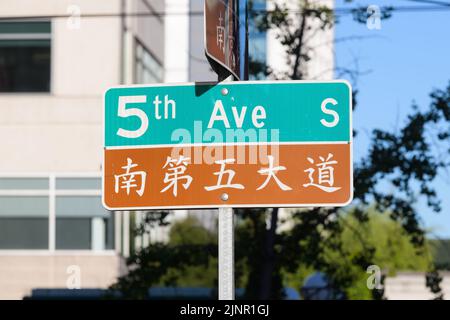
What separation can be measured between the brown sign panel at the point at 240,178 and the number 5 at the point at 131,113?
0.14 m

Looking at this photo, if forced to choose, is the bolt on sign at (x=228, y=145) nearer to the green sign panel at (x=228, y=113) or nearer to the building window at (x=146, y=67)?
the green sign panel at (x=228, y=113)

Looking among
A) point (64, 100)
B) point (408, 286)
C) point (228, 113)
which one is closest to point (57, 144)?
point (64, 100)

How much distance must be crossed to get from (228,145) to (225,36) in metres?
0.57

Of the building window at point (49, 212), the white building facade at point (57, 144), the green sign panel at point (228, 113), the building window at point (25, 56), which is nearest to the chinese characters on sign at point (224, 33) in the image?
the green sign panel at point (228, 113)

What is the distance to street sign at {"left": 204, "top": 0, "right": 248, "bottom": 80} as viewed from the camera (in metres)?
4.85

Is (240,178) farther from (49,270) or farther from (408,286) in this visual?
(408,286)

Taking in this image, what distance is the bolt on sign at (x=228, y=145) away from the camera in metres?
5.21

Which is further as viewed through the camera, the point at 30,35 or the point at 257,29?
the point at 30,35

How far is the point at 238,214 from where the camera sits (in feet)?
50.8

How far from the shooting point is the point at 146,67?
21.6 m

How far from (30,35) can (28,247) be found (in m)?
3.94

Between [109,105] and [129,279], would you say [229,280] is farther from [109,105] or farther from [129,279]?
[129,279]

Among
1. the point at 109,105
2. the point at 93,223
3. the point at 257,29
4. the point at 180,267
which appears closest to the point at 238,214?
the point at 180,267
